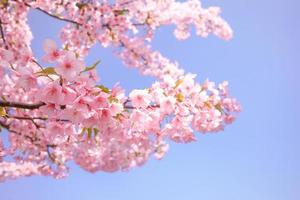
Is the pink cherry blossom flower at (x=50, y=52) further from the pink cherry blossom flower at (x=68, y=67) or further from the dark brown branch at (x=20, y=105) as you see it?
the dark brown branch at (x=20, y=105)

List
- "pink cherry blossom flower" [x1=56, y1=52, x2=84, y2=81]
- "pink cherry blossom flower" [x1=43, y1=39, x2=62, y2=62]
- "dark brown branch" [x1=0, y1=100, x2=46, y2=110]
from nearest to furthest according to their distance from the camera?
"pink cherry blossom flower" [x1=56, y1=52, x2=84, y2=81] < "pink cherry blossom flower" [x1=43, y1=39, x2=62, y2=62] < "dark brown branch" [x1=0, y1=100, x2=46, y2=110]

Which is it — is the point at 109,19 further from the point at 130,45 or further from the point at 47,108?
the point at 47,108

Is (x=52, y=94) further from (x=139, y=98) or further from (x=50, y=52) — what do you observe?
(x=139, y=98)

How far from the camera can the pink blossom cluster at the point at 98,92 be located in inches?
108

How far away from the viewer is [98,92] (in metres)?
2.79

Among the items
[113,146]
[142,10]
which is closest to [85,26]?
[142,10]

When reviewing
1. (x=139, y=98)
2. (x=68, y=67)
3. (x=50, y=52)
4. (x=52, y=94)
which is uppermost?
(x=50, y=52)

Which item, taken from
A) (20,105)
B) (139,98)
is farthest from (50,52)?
(139,98)

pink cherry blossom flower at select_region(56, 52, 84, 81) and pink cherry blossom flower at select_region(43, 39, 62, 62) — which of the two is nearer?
pink cherry blossom flower at select_region(56, 52, 84, 81)

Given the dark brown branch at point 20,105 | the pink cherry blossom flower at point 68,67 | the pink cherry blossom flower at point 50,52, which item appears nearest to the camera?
the pink cherry blossom flower at point 68,67

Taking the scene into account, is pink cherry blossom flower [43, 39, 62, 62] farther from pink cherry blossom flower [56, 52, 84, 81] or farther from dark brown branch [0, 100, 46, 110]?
dark brown branch [0, 100, 46, 110]

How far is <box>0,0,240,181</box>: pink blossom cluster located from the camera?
274cm

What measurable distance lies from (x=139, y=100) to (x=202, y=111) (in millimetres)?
1099

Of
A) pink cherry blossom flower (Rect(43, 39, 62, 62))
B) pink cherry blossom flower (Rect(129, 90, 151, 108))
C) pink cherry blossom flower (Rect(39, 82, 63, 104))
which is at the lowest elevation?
pink cherry blossom flower (Rect(39, 82, 63, 104))
